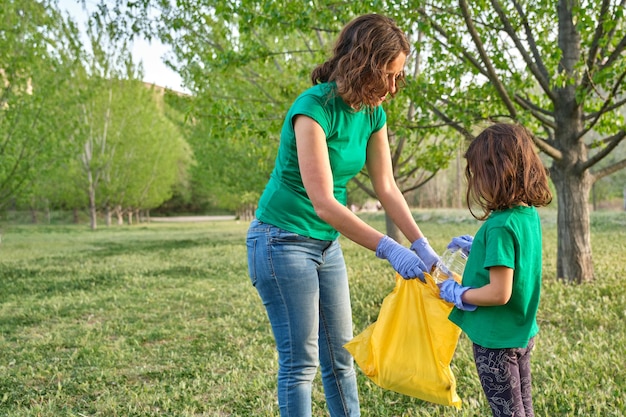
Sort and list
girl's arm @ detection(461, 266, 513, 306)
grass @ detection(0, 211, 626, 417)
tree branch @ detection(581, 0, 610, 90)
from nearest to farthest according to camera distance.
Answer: girl's arm @ detection(461, 266, 513, 306) < grass @ detection(0, 211, 626, 417) < tree branch @ detection(581, 0, 610, 90)

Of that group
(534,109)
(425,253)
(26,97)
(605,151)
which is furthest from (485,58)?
(26,97)

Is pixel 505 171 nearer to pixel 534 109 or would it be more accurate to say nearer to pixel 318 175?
pixel 318 175

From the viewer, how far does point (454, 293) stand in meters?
2.27

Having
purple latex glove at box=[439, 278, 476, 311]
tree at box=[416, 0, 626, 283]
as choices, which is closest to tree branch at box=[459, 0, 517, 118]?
tree at box=[416, 0, 626, 283]

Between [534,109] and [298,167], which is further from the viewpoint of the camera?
[534,109]

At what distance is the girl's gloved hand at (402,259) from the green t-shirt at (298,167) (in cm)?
29

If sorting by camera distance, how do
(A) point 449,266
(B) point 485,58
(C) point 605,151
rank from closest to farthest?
(A) point 449,266
(B) point 485,58
(C) point 605,151

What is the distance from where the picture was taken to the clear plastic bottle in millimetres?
2457

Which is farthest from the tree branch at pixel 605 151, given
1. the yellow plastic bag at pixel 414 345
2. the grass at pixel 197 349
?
the yellow plastic bag at pixel 414 345

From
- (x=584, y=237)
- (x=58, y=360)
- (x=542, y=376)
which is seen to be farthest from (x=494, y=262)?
(x=584, y=237)

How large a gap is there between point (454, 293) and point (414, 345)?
37 centimetres

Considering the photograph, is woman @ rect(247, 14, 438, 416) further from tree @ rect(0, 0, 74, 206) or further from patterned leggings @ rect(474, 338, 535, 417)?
tree @ rect(0, 0, 74, 206)

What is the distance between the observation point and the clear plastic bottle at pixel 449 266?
2457 millimetres

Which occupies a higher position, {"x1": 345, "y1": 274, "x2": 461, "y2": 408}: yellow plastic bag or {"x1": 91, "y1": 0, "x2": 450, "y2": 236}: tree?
{"x1": 91, "y1": 0, "x2": 450, "y2": 236}: tree
